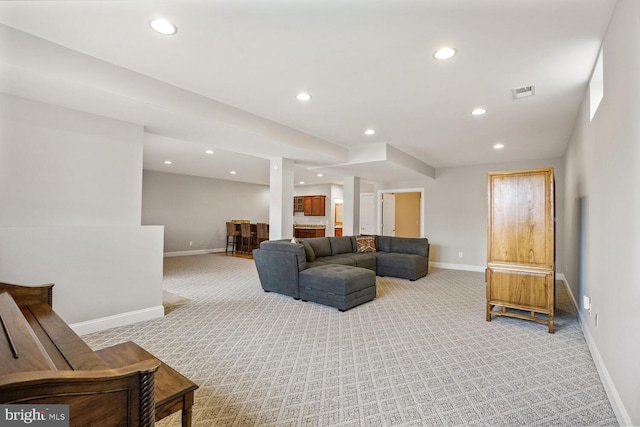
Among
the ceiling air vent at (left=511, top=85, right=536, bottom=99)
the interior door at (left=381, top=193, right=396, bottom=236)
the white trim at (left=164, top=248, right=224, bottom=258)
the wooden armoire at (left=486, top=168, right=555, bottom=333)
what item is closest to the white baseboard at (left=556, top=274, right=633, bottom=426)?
the wooden armoire at (left=486, top=168, right=555, bottom=333)

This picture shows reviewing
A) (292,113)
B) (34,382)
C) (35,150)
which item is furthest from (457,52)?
(35,150)

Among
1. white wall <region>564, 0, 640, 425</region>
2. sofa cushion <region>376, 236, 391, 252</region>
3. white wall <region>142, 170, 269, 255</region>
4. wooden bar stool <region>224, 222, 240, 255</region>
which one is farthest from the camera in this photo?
wooden bar stool <region>224, 222, 240, 255</region>

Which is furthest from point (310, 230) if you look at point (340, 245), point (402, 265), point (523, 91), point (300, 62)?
point (300, 62)

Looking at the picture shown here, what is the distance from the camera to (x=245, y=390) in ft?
7.00

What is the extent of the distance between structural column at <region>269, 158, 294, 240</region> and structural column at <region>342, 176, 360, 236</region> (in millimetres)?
2098

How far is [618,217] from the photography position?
1923 mm

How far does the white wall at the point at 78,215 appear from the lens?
278 cm

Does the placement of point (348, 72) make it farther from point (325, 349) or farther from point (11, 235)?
point (11, 235)

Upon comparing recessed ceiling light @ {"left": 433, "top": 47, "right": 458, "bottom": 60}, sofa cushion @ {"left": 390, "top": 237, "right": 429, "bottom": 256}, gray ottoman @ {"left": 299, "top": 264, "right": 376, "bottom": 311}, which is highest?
recessed ceiling light @ {"left": 433, "top": 47, "right": 458, "bottom": 60}

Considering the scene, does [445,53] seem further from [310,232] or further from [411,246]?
[310,232]

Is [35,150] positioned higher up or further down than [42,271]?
higher up

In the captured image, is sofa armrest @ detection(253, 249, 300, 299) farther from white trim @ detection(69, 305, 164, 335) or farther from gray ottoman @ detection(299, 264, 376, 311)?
white trim @ detection(69, 305, 164, 335)

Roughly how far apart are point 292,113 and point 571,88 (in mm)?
3025

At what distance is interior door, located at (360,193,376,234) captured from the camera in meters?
9.26
